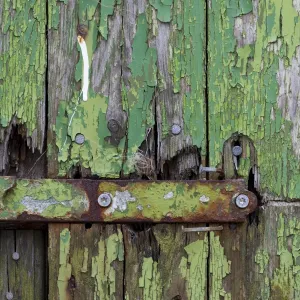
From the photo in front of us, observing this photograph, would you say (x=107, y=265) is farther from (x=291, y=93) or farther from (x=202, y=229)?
(x=291, y=93)

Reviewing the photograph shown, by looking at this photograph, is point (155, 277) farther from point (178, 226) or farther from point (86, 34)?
point (86, 34)

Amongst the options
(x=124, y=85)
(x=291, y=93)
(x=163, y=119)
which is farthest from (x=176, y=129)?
(x=291, y=93)

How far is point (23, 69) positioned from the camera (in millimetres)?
1337

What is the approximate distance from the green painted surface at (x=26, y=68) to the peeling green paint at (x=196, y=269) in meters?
0.38

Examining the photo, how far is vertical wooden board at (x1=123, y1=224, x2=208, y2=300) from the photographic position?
1.32 meters

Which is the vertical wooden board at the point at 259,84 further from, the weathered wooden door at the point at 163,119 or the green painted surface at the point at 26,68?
the green painted surface at the point at 26,68

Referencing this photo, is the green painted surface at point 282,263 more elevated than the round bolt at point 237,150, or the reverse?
the round bolt at point 237,150

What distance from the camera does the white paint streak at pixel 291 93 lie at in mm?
1329

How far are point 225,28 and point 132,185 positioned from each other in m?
0.38

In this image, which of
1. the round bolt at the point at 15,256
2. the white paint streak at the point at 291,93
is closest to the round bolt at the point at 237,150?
the white paint streak at the point at 291,93

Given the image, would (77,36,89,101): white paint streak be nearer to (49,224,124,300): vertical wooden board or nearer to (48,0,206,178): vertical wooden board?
(48,0,206,178): vertical wooden board

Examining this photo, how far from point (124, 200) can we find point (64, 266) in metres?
0.19

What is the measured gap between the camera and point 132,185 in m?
1.30

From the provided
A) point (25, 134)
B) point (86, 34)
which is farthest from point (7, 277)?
point (86, 34)
